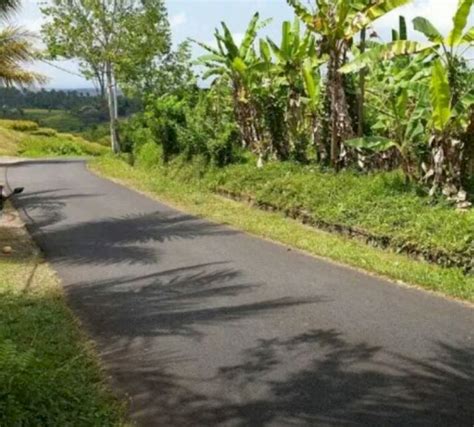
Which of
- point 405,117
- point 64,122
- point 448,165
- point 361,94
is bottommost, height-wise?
point 448,165

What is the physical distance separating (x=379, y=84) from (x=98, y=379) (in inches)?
372

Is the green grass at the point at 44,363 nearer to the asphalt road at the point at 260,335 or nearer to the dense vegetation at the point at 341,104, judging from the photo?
the asphalt road at the point at 260,335

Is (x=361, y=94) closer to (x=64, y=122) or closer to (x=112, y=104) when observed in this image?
(x=112, y=104)

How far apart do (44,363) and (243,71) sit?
38.2 ft

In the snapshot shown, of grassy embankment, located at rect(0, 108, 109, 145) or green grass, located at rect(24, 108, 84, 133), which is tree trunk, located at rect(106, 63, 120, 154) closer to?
grassy embankment, located at rect(0, 108, 109, 145)

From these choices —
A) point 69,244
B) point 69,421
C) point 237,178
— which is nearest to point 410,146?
point 237,178

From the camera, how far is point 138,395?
4.84 m

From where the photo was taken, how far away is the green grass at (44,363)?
3994 mm

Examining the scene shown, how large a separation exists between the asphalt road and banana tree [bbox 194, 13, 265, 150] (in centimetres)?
633

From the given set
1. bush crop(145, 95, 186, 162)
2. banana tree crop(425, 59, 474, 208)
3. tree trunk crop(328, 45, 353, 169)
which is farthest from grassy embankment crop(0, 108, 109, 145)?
banana tree crop(425, 59, 474, 208)

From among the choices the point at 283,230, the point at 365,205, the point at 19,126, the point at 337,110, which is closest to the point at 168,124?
the point at 337,110

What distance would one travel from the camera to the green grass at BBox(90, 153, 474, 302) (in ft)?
25.3

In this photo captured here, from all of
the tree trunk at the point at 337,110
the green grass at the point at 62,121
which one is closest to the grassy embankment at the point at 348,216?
the tree trunk at the point at 337,110

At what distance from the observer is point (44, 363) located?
4.87 metres
